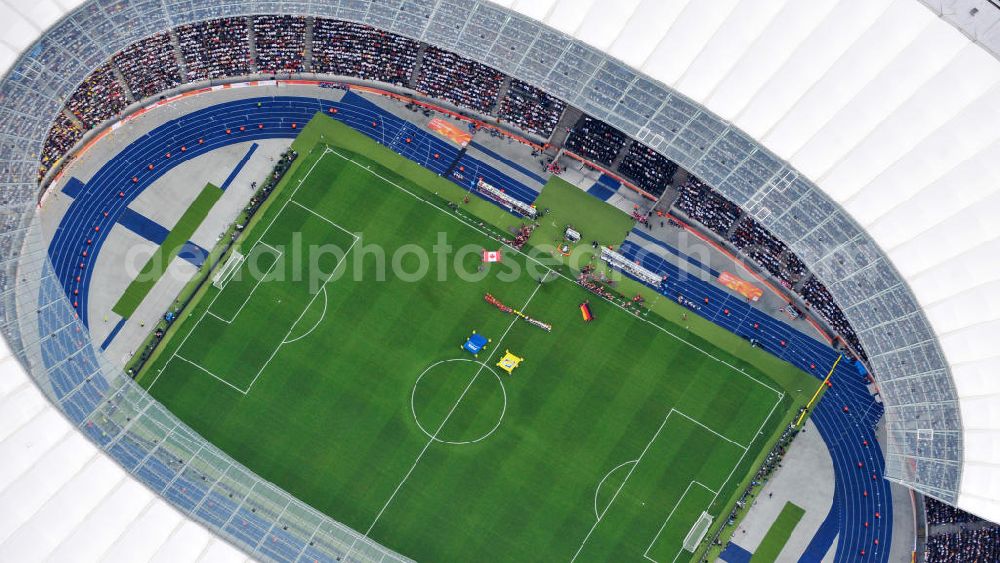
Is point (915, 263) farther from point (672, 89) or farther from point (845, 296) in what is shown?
point (672, 89)

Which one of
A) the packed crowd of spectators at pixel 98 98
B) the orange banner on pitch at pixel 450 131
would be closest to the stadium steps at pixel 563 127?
the orange banner on pitch at pixel 450 131

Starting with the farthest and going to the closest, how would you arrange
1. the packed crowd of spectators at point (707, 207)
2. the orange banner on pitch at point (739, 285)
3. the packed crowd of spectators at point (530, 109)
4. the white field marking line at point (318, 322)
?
the packed crowd of spectators at point (530, 109) < the orange banner on pitch at point (739, 285) < the packed crowd of spectators at point (707, 207) < the white field marking line at point (318, 322)

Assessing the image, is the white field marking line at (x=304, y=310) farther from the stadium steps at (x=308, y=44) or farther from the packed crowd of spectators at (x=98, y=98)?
the packed crowd of spectators at (x=98, y=98)

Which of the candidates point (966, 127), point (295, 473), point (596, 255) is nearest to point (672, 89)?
point (596, 255)

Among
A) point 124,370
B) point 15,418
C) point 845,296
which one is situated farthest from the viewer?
point 124,370

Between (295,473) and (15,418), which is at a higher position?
(295,473)

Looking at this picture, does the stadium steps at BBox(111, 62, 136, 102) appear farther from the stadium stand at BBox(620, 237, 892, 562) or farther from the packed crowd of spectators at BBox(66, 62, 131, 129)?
the stadium stand at BBox(620, 237, 892, 562)

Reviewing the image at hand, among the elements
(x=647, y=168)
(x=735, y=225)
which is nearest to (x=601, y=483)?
(x=735, y=225)
